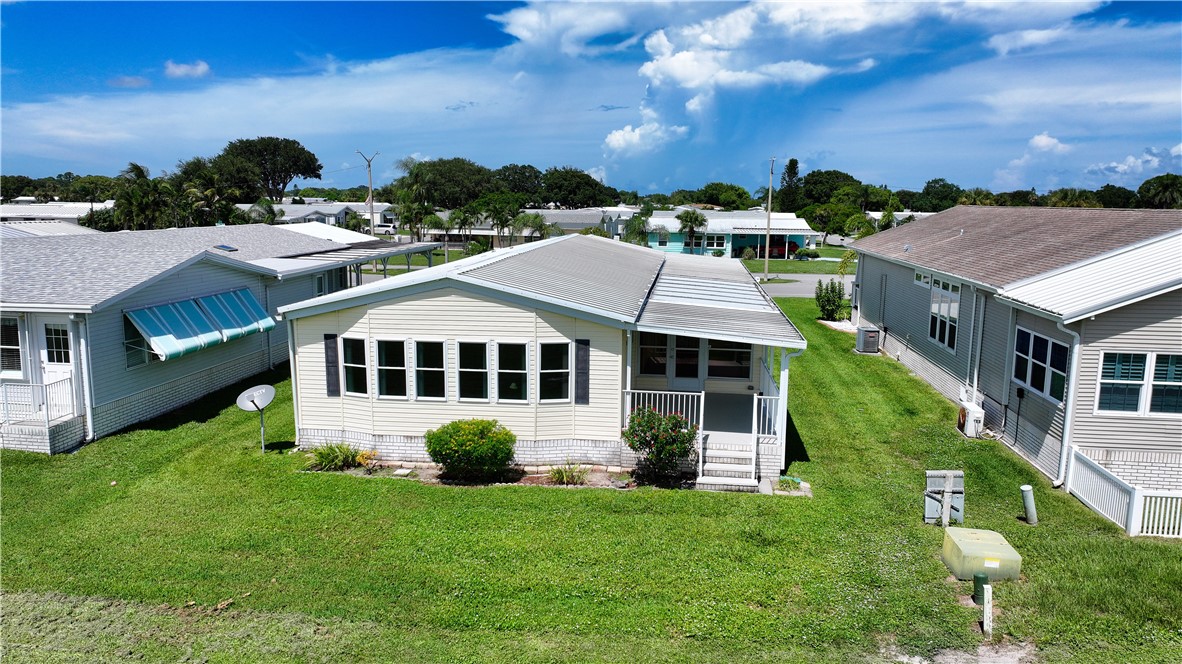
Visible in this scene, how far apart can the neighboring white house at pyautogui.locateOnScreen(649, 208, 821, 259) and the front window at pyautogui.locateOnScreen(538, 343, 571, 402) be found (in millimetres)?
49141

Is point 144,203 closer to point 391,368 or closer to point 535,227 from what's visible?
point 535,227

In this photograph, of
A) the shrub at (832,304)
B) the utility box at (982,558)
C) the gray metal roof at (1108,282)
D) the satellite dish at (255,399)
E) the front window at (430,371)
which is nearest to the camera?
the utility box at (982,558)

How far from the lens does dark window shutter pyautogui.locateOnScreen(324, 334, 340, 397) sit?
45.1ft

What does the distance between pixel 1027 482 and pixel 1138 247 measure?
5.23 m

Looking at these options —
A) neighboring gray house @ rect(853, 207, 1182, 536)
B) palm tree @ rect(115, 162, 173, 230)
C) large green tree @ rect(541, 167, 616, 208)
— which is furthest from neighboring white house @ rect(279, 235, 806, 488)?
large green tree @ rect(541, 167, 616, 208)

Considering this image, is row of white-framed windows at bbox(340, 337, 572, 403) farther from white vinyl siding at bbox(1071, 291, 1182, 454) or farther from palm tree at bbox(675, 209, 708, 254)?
palm tree at bbox(675, 209, 708, 254)

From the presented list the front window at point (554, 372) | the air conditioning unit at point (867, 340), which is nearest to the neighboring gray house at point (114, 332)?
the front window at point (554, 372)

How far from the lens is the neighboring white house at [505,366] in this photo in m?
13.0

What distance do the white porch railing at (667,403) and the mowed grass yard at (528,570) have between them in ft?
6.02

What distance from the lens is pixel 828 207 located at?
94.7 meters

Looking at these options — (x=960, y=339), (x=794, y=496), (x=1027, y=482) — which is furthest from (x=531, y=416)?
(x=960, y=339)

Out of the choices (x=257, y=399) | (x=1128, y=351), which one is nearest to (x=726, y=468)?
(x=1128, y=351)

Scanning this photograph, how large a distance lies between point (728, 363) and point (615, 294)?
3.19 meters

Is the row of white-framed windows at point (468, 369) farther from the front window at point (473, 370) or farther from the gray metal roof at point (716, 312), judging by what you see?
the gray metal roof at point (716, 312)
